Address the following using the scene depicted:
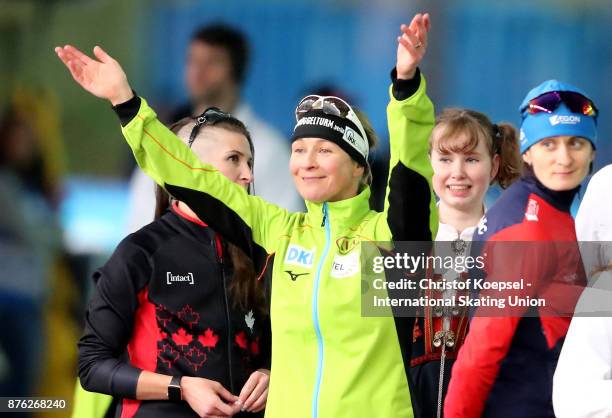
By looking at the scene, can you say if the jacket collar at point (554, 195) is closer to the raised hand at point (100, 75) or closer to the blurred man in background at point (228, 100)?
the raised hand at point (100, 75)

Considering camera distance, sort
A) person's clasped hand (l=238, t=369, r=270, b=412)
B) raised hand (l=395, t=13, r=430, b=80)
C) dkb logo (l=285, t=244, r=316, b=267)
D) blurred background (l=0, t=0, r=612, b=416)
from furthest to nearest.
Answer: blurred background (l=0, t=0, r=612, b=416)
person's clasped hand (l=238, t=369, r=270, b=412)
dkb logo (l=285, t=244, r=316, b=267)
raised hand (l=395, t=13, r=430, b=80)

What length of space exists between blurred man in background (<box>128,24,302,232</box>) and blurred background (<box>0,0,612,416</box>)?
0.20ft

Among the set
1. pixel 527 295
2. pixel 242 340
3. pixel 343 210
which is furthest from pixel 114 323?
pixel 527 295

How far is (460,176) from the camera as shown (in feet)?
14.0

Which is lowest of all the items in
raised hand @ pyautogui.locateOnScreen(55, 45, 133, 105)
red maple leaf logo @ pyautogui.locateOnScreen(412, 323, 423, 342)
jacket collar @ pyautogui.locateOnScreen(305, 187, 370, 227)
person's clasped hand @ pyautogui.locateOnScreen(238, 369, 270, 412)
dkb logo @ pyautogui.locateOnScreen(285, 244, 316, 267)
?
person's clasped hand @ pyautogui.locateOnScreen(238, 369, 270, 412)

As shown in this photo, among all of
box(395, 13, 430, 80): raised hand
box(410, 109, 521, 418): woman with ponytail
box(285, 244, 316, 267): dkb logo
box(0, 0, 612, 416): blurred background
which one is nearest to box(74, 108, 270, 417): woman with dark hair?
box(285, 244, 316, 267): dkb logo

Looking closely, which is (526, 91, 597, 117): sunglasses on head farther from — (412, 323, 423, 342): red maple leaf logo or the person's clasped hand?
the person's clasped hand

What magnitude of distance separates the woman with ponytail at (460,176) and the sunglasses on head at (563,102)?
0.26m

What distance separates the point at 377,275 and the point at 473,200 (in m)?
0.93

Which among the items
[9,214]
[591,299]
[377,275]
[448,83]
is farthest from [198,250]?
[9,214]

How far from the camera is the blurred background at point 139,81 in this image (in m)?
5.93

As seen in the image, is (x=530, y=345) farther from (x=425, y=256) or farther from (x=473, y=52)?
(x=473, y=52)

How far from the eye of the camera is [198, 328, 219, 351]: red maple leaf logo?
3.84 meters

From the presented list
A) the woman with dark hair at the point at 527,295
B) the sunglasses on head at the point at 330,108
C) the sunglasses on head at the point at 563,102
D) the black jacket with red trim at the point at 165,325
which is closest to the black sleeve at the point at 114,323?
the black jacket with red trim at the point at 165,325
